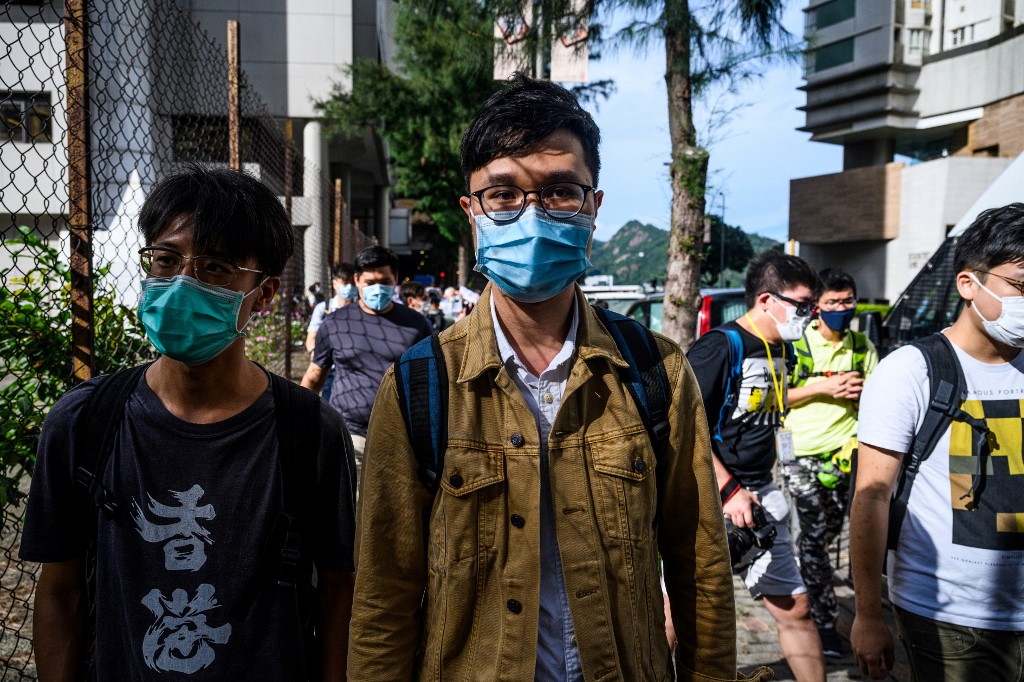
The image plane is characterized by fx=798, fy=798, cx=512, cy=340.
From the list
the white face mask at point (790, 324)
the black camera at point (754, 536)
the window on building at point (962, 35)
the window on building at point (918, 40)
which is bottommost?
the black camera at point (754, 536)

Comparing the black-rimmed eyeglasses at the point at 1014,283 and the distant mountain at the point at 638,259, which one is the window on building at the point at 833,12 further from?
the black-rimmed eyeglasses at the point at 1014,283

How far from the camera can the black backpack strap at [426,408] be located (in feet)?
5.56

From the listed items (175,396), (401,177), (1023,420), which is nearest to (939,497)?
(1023,420)

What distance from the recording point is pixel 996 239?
8.48 feet

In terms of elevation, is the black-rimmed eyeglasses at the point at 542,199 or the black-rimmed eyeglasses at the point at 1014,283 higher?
the black-rimmed eyeglasses at the point at 542,199

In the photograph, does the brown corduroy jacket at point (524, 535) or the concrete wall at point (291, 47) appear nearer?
the brown corduroy jacket at point (524, 535)

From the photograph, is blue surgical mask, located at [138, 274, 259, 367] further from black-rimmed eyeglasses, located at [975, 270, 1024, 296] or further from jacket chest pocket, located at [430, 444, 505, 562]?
black-rimmed eyeglasses, located at [975, 270, 1024, 296]

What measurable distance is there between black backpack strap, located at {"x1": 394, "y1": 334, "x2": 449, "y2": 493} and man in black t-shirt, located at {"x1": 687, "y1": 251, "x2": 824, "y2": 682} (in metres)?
1.93

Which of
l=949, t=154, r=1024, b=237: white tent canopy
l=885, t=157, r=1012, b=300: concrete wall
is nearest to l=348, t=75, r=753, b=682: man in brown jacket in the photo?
l=949, t=154, r=1024, b=237: white tent canopy

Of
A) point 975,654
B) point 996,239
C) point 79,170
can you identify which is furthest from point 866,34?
point 79,170

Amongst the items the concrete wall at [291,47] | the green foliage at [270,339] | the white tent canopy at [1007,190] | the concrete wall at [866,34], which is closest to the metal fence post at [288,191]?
the green foliage at [270,339]

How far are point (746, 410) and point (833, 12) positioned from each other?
41.0 meters

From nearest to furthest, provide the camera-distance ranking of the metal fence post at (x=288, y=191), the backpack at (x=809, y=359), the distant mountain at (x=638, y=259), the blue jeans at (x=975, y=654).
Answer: the blue jeans at (x=975, y=654), the backpack at (x=809, y=359), the metal fence post at (x=288, y=191), the distant mountain at (x=638, y=259)

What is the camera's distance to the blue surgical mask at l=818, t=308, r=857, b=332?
498 cm
